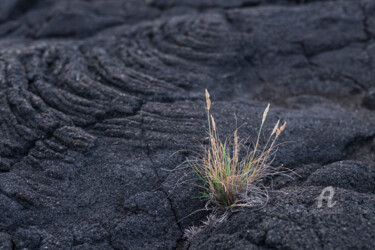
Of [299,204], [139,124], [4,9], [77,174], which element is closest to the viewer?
[299,204]

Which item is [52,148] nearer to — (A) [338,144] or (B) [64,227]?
(B) [64,227]

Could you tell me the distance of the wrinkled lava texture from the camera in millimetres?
2115

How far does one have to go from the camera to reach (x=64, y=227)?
7.23 ft

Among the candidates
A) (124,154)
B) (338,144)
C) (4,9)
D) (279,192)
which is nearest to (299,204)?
(279,192)

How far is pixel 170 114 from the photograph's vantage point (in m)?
2.95

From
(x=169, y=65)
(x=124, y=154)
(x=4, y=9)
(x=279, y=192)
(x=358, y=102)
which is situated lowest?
(x=358, y=102)

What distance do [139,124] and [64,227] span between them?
38.1 inches

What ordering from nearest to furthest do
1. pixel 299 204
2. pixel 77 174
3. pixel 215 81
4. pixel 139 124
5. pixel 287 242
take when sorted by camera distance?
pixel 287 242
pixel 299 204
pixel 77 174
pixel 139 124
pixel 215 81

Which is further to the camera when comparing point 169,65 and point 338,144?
point 169,65

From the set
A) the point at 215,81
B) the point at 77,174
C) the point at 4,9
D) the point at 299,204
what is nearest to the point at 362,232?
the point at 299,204

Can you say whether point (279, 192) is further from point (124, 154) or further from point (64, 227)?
point (64, 227)

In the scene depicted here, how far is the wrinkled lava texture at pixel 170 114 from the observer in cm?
212

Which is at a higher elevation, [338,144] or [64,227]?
[64,227]

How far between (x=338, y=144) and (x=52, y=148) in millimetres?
2168
